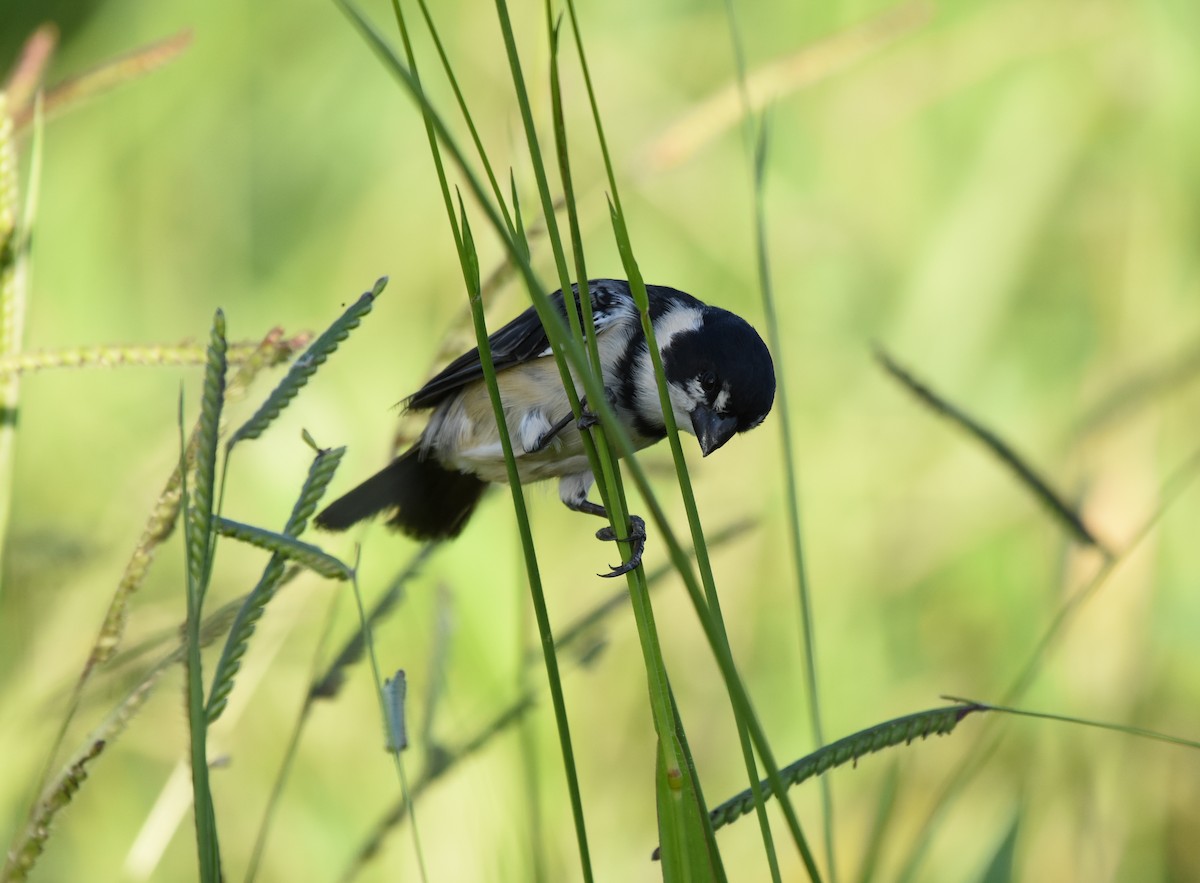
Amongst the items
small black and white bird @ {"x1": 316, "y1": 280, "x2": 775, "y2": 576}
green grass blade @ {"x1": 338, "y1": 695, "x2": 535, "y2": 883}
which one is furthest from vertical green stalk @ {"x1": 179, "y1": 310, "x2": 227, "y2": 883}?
small black and white bird @ {"x1": 316, "y1": 280, "x2": 775, "y2": 576}

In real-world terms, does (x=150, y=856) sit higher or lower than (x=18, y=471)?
lower

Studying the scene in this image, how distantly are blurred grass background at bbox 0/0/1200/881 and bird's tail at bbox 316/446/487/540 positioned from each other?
7.2 inches

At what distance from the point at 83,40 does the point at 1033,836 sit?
3097mm

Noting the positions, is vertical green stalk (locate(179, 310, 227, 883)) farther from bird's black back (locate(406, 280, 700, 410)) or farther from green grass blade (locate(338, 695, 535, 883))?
bird's black back (locate(406, 280, 700, 410))

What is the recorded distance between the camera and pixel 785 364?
3.33 m

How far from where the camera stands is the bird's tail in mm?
1982

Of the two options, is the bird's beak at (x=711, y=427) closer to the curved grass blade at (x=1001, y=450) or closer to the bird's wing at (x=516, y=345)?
the bird's wing at (x=516, y=345)

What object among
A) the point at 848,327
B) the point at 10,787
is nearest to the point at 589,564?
the point at 848,327

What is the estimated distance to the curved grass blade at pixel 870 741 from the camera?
85 centimetres

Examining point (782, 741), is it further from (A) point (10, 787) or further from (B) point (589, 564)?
(A) point (10, 787)

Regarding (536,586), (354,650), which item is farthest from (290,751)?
(536,586)

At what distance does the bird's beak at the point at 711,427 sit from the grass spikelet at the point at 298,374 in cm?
112

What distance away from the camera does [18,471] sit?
2900 mm

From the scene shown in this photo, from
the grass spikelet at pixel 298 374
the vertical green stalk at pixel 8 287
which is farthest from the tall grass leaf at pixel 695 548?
the vertical green stalk at pixel 8 287
